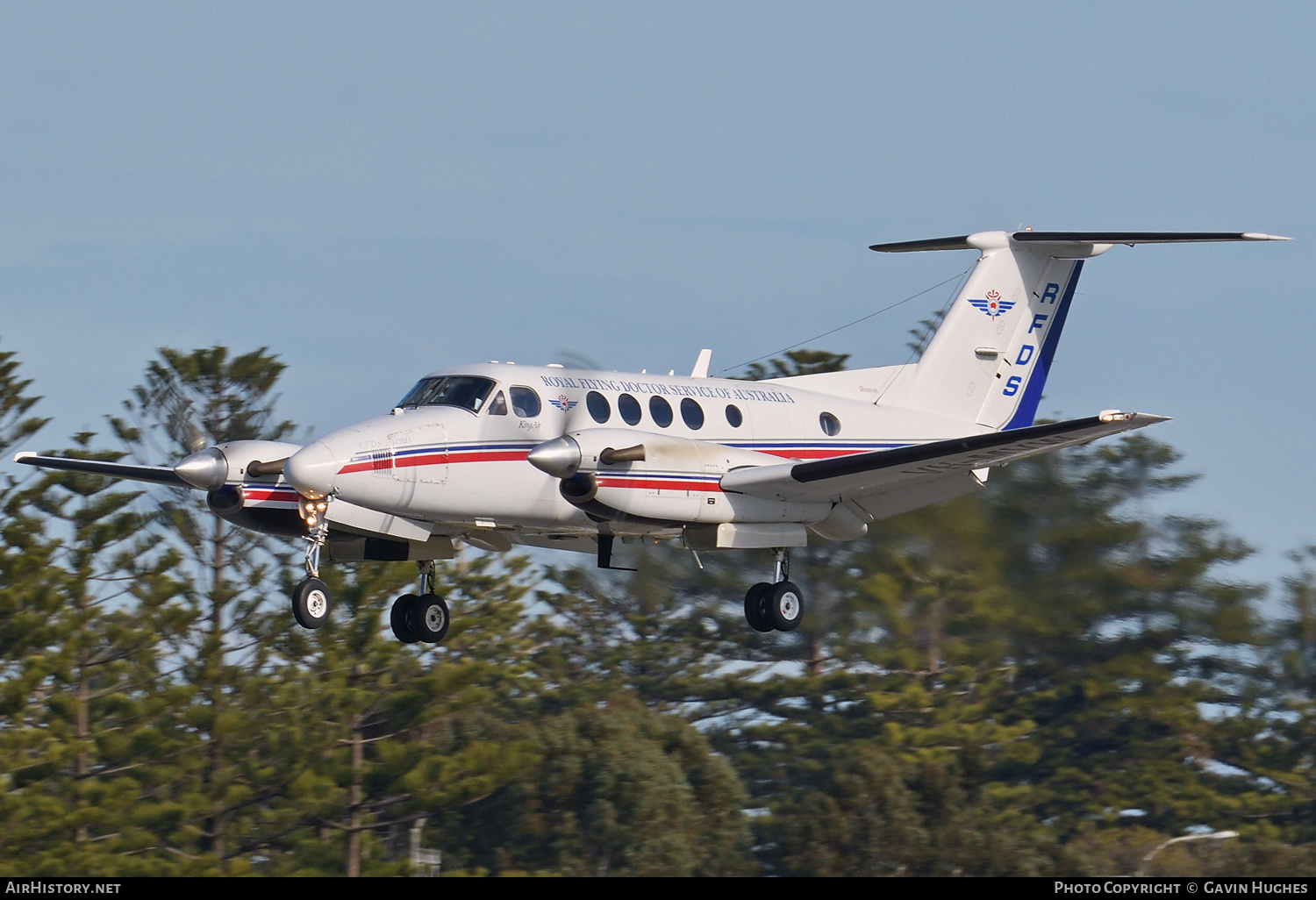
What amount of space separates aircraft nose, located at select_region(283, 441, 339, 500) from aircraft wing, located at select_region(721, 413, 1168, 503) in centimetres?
371

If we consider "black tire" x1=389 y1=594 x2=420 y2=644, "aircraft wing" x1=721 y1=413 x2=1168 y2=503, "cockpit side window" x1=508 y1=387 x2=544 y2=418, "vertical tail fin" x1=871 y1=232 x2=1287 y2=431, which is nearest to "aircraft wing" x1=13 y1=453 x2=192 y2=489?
"black tire" x1=389 y1=594 x2=420 y2=644

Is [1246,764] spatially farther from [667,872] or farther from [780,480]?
[780,480]

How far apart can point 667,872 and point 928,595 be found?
27.6ft

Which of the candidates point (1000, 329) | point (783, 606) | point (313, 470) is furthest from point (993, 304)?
point (313, 470)

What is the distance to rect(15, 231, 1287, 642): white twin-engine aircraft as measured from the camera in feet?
46.3

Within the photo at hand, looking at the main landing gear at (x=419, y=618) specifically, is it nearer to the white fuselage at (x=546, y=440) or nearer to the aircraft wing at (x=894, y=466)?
the white fuselage at (x=546, y=440)

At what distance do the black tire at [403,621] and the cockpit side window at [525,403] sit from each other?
2397 millimetres

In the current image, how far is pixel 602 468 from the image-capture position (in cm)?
1412

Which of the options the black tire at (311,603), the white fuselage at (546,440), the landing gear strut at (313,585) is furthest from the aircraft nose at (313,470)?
the black tire at (311,603)

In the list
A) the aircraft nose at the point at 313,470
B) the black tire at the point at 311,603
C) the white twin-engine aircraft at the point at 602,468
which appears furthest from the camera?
the white twin-engine aircraft at the point at 602,468

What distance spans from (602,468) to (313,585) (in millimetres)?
2733

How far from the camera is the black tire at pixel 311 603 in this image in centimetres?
1402

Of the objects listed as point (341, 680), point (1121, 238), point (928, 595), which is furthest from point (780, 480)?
point (341, 680)

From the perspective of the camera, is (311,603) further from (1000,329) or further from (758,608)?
(1000,329)
